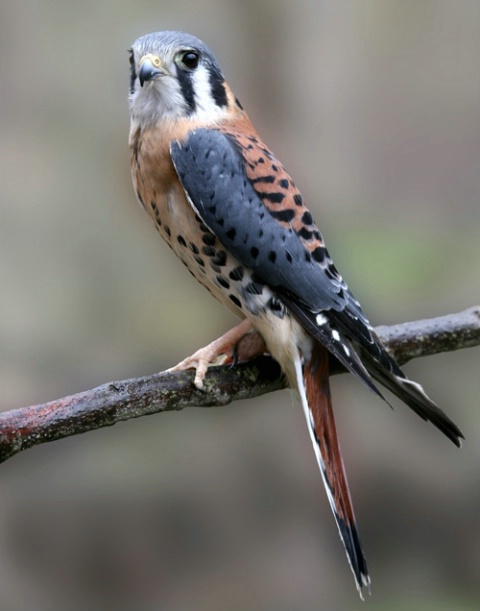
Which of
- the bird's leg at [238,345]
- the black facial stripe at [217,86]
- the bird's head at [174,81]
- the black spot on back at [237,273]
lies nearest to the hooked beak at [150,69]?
the bird's head at [174,81]

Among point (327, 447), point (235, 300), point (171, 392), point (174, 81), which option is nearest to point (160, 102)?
point (174, 81)

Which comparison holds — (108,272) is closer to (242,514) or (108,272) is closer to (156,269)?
(156,269)

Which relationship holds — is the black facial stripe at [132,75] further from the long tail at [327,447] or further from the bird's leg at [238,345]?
the long tail at [327,447]

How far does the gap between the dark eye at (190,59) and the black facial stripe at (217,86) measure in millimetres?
42

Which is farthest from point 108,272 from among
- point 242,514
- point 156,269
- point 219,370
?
point 219,370

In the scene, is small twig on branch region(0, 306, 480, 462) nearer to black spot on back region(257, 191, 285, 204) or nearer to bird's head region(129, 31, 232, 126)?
black spot on back region(257, 191, 285, 204)

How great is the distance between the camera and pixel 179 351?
2.87m

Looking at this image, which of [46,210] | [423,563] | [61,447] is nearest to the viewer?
[61,447]

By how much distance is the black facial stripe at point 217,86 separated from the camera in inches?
82.0

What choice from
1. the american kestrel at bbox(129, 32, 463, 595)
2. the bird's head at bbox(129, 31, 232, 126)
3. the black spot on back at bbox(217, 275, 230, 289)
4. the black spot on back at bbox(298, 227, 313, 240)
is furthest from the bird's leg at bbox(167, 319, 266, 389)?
the bird's head at bbox(129, 31, 232, 126)

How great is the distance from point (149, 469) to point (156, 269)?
605mm

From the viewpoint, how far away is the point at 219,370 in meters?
1.97

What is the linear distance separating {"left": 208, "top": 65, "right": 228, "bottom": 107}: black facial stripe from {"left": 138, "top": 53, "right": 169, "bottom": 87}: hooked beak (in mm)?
133

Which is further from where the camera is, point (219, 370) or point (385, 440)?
point (385, 440)
